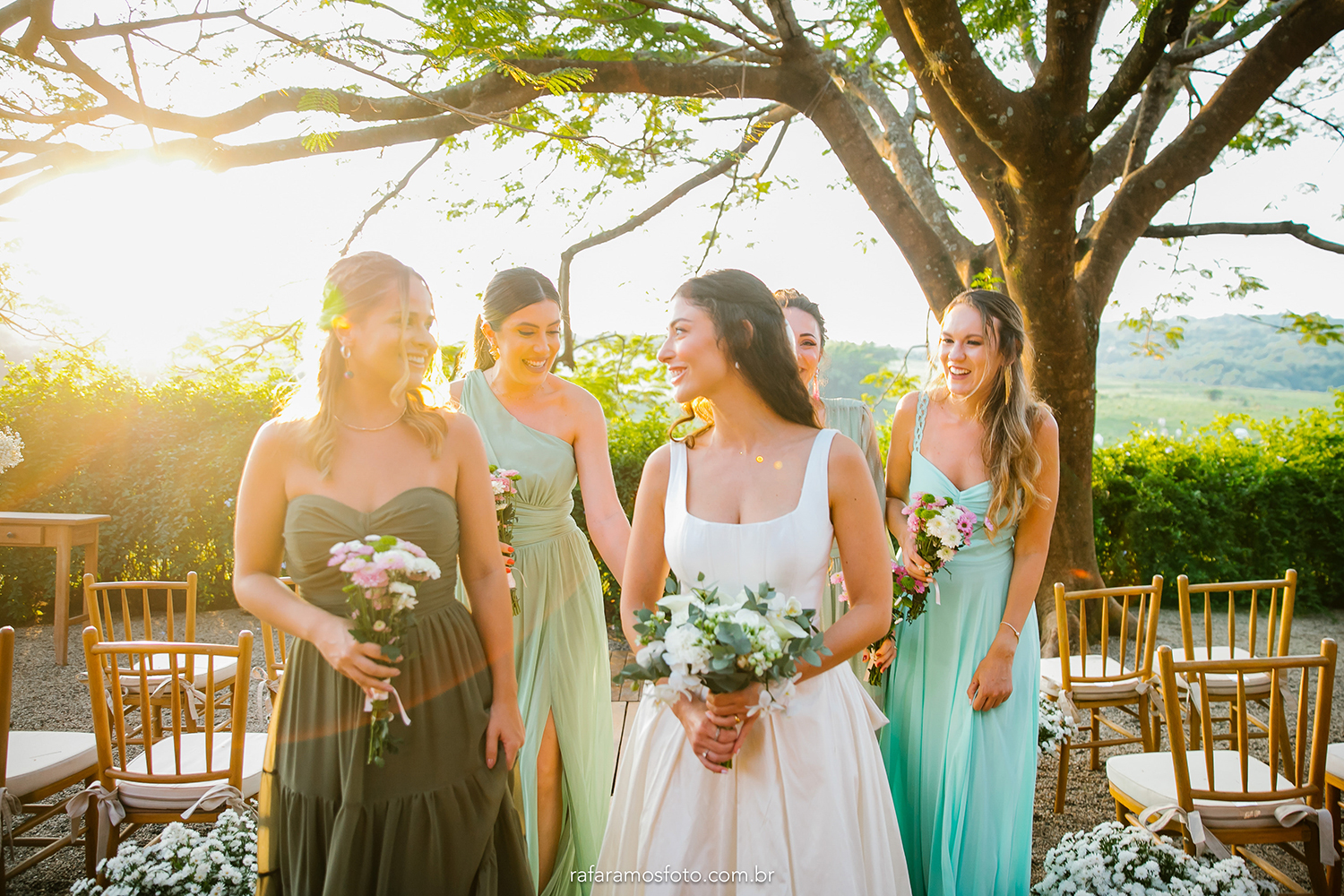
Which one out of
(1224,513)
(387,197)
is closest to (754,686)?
(387,197)

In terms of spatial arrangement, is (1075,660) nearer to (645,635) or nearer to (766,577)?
(766,577)

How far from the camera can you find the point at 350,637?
1767 millimetres

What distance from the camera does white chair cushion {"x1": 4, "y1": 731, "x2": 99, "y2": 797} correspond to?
314 cm

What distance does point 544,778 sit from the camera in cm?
295

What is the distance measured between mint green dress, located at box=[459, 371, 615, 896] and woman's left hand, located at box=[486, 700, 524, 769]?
0.80 meters

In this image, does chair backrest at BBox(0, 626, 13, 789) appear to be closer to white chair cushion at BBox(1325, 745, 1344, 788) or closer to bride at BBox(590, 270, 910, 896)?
bride at BBox(590, 270, 910, 896)

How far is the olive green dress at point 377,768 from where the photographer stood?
1872mm

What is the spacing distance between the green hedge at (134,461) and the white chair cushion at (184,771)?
5633 mm

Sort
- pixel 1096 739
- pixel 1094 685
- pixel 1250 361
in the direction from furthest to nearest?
pixel 1250 361 → pixel 1096 739 → pixel 1094 685

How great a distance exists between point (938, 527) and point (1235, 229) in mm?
6297

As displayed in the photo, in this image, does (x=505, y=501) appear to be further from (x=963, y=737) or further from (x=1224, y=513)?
(x=1224, y=513)

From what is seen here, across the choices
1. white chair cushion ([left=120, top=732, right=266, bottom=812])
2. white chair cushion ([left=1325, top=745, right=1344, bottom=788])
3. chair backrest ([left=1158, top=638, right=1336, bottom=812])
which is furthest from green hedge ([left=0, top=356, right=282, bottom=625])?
white chair cushion ([left=1325, top=745, right=1344, bottom=788])

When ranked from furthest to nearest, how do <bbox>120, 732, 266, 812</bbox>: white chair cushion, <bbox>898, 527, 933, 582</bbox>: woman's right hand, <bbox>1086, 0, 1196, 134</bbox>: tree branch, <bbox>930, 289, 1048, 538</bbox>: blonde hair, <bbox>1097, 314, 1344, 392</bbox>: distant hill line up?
<bbox>1097, 314, 1344, 392</bbox>: distant hill, <bbox>1086, 0, 1196, 134</bbox>: tree branch, <bbox>120, 732, 266, 812</bbox>: white chair cushion, <bbox>930, 289, 1048, 538</bbox>: blonde hair, <bbox>898, 527, 933, 582</bbox>: woman's right hand

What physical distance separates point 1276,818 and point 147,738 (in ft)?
14.1
